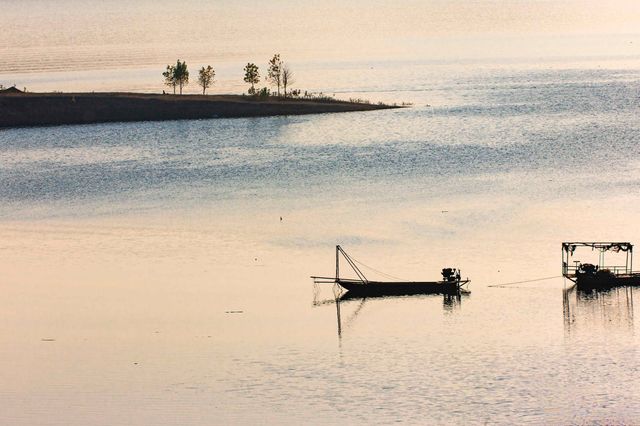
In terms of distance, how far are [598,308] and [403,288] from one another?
1086 cm

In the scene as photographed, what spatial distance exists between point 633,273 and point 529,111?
87.1 meters

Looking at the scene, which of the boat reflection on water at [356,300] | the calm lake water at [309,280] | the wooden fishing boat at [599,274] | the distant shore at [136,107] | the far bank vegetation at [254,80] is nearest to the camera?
the calm lake water at [309,280]

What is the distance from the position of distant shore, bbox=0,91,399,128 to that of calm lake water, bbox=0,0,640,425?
15553 mm

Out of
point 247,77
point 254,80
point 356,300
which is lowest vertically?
point 356,300

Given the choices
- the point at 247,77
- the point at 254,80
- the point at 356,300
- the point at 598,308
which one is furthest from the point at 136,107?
the point at 598,308

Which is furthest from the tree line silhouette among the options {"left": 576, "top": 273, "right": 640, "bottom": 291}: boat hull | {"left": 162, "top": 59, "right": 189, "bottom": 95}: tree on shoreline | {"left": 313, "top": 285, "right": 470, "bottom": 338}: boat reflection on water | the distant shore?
{"left": 576, "top": 273, "right": 640, "bottom": 291}: boat hull

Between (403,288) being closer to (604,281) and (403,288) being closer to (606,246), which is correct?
(604,281)

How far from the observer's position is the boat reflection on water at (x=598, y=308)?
71062mm

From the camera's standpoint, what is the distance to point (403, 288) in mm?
77125

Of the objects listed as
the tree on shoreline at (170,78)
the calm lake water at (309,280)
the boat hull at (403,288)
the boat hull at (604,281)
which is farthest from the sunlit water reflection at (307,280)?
the tree on shoreline at (170,78)

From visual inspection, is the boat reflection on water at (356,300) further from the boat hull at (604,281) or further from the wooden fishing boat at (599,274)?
the boat hull at (604,281)

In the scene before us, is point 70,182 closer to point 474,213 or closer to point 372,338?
point 474,213

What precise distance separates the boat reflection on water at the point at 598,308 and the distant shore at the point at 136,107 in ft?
292

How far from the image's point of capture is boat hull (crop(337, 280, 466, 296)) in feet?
252
